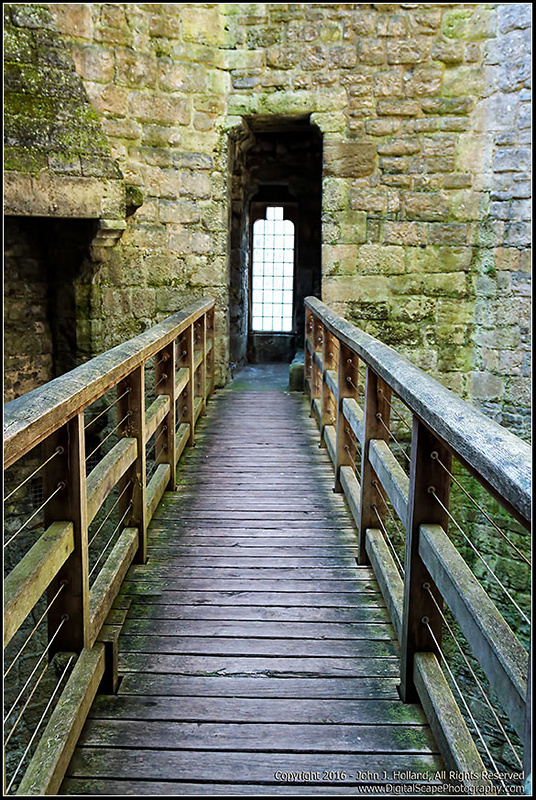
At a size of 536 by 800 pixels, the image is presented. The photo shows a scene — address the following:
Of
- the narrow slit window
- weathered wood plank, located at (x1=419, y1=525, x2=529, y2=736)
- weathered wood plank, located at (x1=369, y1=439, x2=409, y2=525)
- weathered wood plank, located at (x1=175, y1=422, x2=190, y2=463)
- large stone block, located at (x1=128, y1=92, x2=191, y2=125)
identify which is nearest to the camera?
weathered wood plank, located at (x1=419, y1=525, x2=529, y2=736)

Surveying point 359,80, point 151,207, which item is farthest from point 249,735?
point 359,80

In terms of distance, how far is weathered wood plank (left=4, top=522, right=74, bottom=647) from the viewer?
1.42m

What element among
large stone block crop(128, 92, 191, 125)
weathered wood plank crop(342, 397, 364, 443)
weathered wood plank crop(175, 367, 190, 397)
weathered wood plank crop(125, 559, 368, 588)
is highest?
large stone block crop(128, 92, 191, 125)

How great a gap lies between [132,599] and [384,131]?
441cm

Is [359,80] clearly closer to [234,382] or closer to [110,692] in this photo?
[234,382]

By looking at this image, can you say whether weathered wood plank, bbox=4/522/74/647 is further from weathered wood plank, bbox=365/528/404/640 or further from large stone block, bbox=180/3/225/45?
large stone block, bbox=180/3/225/45

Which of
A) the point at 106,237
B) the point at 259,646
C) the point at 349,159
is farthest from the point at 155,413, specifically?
the point at 349,159

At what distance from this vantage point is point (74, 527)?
72.5 inches

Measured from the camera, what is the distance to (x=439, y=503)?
1.87m

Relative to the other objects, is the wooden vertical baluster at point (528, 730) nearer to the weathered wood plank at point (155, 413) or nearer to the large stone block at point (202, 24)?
the weathered wood plank at point (155, 413)

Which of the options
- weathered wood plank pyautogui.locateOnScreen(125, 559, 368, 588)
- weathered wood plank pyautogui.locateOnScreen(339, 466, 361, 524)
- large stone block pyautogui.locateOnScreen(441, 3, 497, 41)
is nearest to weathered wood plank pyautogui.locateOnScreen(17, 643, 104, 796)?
weathered wood plank pyautogui.locateOnScreen(125, 559, 368, 588)

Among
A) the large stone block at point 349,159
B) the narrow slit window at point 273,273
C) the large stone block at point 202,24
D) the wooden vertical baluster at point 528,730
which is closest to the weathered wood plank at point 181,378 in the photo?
the large stone block at point 349,159

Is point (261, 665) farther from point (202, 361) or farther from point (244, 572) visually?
point (202, 361)

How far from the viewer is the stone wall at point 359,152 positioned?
5.43m
